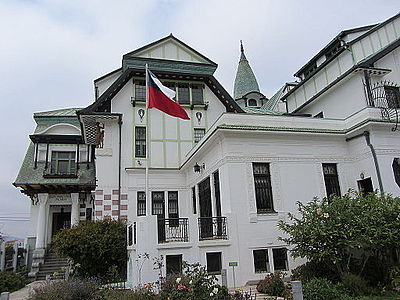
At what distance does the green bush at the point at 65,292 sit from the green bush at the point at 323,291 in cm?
631

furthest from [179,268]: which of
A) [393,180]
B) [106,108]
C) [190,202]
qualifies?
[106,108]

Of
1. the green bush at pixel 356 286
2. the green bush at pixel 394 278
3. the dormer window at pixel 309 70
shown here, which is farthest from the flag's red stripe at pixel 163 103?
the dormer window at pixel 309 70

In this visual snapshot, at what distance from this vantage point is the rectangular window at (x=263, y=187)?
13.7 m

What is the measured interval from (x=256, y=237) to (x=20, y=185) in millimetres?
14886

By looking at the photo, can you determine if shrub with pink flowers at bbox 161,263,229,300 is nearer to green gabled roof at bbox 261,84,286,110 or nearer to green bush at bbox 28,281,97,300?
green bush at bbox 28,281,97,300

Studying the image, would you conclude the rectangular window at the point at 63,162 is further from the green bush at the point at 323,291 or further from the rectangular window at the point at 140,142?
the green bush at the point at 323,291

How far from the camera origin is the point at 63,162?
24.0 m

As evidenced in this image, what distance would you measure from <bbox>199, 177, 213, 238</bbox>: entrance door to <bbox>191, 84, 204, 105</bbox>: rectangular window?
6057 mm

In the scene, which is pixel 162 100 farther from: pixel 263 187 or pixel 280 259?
pixel 280 259

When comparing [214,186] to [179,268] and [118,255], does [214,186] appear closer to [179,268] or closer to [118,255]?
[179,268]

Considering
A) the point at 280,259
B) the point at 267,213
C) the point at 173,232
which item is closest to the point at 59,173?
the point at 173,232

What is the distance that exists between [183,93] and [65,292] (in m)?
13.9

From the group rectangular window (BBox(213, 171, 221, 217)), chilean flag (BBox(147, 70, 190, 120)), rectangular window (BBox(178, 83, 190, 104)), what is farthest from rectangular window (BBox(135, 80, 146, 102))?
rectangular window (BBox(213, 171, 221, 217))

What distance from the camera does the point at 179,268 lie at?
40.9 feet
